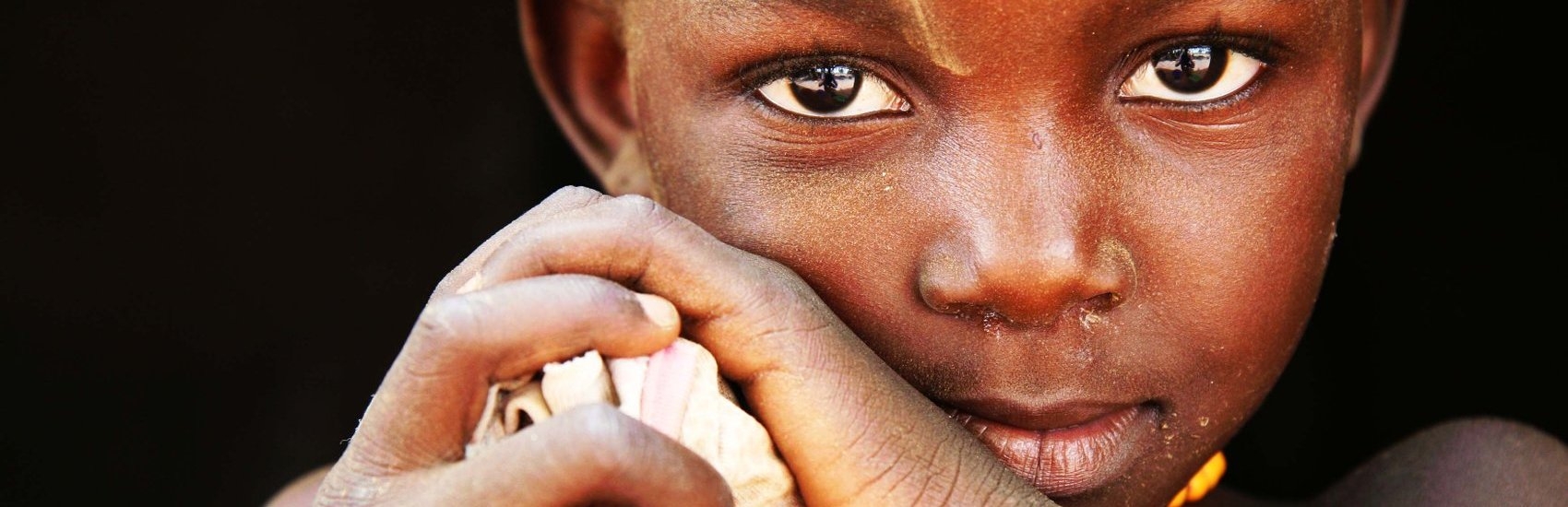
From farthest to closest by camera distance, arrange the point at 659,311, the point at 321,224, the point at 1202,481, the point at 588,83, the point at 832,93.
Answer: the point at 321,224
the point at 588,83
the point at 1202,481
the point at 832,93
the point at 659,311

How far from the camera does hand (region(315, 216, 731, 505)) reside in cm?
145

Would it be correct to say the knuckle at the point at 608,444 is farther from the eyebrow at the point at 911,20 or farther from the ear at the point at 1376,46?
the ear at the point at 1376,46

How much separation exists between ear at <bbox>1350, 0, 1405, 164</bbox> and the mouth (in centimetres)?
76

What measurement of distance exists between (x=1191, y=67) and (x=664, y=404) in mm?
739

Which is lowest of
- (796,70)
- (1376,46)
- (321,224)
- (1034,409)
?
(321,224)

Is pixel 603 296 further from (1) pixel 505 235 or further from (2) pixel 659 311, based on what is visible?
(1) pixel 505 235

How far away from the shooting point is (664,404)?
5.06ft

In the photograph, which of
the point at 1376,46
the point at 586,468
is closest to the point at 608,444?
the point at 586,468

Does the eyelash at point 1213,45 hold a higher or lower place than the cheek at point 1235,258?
higher

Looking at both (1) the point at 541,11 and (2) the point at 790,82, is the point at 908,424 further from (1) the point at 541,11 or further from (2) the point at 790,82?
(1) the point at 541,11

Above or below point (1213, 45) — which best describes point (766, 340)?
below

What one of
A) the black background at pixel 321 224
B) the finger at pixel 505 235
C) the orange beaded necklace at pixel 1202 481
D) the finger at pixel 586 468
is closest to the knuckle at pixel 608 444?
the finger at pixel 586 468

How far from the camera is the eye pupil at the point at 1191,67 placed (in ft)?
6.19

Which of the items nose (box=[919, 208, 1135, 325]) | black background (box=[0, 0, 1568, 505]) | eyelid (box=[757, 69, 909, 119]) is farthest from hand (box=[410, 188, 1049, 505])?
black background (box=[0, 0, 1568, 505])
